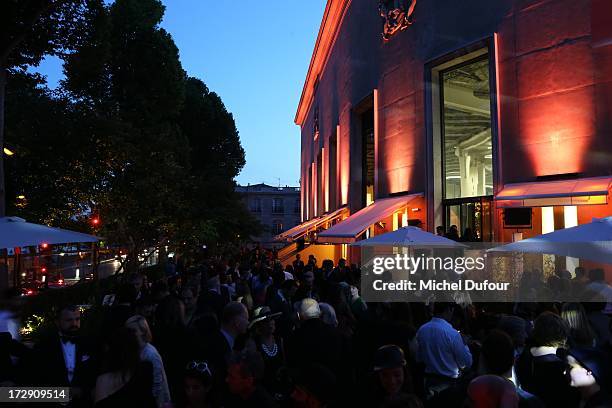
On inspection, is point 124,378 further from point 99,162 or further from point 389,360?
point 99,162

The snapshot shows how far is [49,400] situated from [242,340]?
1.70 meters

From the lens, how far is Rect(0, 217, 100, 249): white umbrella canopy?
7.71 meters

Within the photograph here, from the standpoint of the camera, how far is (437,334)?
5.00m

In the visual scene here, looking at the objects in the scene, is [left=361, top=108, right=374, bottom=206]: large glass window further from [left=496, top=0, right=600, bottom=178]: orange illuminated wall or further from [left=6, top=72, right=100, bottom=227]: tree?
[left=6, top=72, right=100, bottom=227]: tree

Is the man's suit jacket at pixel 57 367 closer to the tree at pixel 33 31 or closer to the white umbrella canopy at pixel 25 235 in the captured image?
the white umbrella canopy at pixel 25 235

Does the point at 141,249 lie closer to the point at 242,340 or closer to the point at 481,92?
Result: the point at 481,92

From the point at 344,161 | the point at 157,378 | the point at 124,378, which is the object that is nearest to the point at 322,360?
the point at 157,378

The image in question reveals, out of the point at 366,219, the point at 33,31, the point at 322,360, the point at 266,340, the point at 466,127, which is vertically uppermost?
the point at 33,31

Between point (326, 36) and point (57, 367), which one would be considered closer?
point (57, 367)

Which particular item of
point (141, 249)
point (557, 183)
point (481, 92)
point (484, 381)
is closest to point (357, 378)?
point (484, 381)

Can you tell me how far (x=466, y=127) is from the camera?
16969 millimetres

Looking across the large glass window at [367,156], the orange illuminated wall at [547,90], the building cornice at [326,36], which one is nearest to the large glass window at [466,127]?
the orange illuminated wall at [547,90]

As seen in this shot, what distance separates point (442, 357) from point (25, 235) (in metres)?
6.42

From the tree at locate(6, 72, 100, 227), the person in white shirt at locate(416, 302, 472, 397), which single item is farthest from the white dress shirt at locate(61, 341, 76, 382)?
the tree at locate(6, 72, 100, 227)
